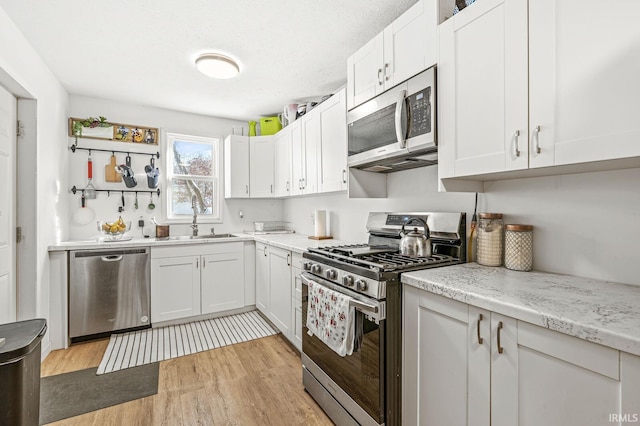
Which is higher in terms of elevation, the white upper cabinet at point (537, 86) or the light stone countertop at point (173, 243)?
the white upper cabinet at point (537, 86)

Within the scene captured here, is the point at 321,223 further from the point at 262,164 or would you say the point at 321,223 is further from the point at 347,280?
the point at 347,280

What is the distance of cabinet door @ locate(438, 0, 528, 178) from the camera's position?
1.23 metres

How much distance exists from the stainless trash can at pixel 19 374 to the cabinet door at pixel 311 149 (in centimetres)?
217

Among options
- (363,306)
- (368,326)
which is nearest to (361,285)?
(363,306)

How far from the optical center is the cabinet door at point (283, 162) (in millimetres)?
3428

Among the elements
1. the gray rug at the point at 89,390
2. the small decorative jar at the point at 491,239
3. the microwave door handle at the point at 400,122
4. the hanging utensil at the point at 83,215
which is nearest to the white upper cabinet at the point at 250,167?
the hanging utensil at the point at 83,215

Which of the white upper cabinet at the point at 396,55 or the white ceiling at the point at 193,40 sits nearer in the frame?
the white upper cabinet at the point at 396,55

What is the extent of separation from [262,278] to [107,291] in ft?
4.95

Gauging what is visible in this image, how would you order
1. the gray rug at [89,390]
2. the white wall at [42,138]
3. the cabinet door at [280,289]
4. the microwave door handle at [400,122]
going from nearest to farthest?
the microwave door handle at [400,122] → the gray rug at [89,390] → the white wall at [42,138] → the cabinet door at [280,289]

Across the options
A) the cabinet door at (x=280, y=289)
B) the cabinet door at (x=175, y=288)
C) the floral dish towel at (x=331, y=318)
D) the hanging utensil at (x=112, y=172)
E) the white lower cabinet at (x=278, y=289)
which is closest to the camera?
the floral dish towel at (x=331, y=318)

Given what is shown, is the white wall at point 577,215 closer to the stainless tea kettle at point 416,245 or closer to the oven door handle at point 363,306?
the stainless tea kettle at point 416,245

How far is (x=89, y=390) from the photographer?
6.66ft

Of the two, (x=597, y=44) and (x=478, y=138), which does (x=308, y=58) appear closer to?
(x=478, y=138)
